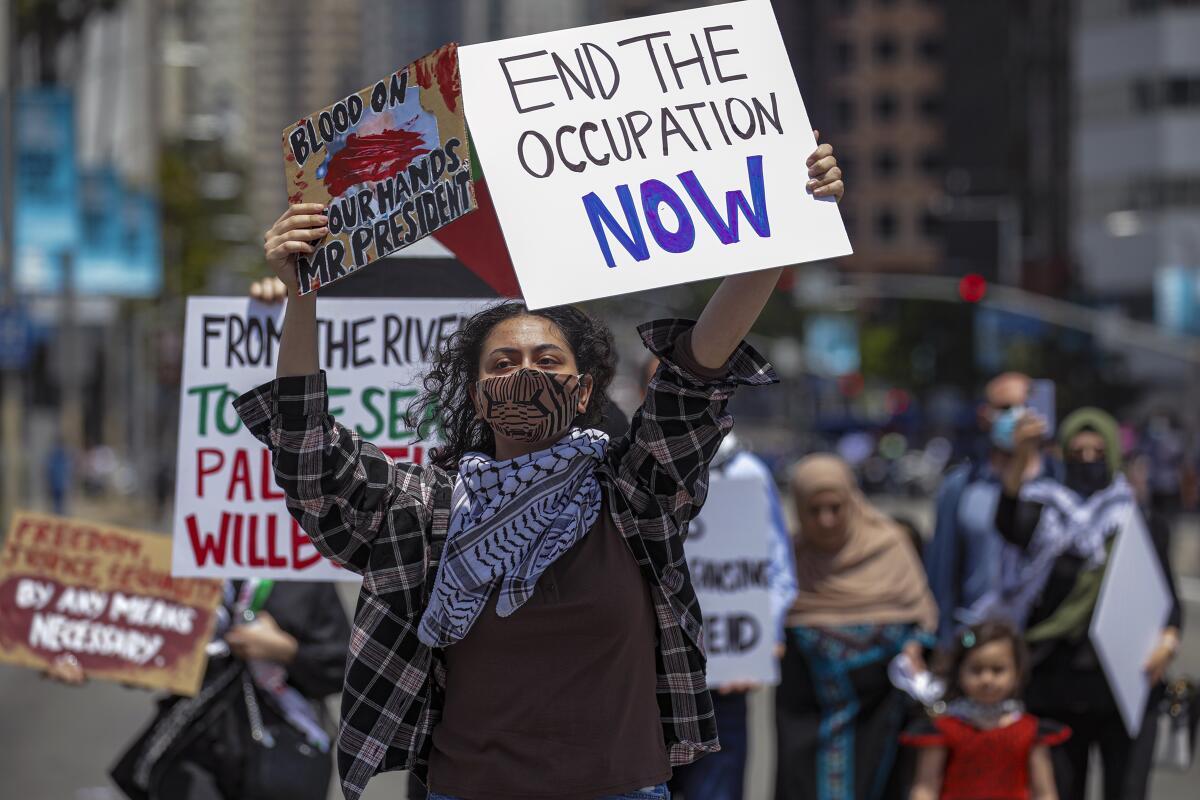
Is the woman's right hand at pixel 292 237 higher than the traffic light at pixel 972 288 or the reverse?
the reverse

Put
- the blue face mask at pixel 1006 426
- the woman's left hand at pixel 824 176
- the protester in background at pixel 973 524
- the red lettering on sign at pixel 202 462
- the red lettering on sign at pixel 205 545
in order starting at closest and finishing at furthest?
the woman's left hand at pixel 824 176 < the red lettering on sign at pixel 205 545 < the red lettering on sign at pixel 202 462 < the blue face mask at pixel 1006 426 < the protester in background at pixel 973 524

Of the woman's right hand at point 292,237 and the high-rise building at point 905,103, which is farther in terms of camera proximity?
the high-rise building at point 905,103

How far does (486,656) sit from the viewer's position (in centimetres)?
341

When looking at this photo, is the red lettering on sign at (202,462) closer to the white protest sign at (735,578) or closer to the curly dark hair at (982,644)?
the white protest sign at (735,578)

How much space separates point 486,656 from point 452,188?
875 mm

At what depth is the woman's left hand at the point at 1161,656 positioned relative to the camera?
679 cm

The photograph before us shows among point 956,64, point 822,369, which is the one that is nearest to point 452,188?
point 822,369

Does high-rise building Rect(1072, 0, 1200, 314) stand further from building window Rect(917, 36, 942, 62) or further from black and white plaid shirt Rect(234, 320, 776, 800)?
black and white plaid shirt Rect(234, 320, 776, 800)

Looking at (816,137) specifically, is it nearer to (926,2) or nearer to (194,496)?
(194,496)

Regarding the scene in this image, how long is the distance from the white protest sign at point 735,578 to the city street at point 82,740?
267 cm

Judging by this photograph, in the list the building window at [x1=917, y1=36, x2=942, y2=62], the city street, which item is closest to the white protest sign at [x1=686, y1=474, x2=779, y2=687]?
the city street

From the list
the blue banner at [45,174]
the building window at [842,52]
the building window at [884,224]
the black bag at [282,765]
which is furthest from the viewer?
the building window at [842,52]

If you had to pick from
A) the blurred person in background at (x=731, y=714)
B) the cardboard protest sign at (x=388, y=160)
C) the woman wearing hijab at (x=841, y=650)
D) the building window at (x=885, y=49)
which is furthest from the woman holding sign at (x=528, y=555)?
the building window at (x=885, y=49)

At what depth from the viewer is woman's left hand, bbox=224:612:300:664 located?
557 cm
